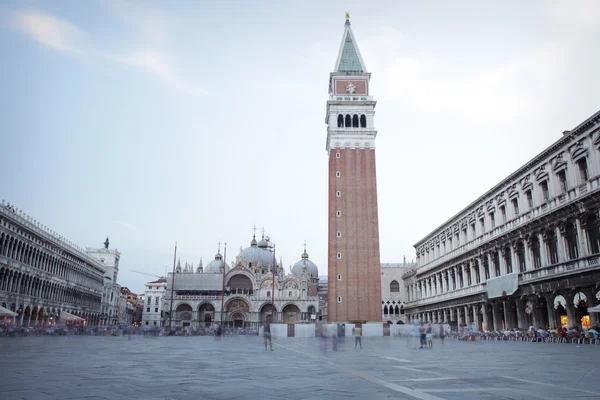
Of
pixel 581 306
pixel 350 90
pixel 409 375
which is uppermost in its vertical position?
pixel 350 90

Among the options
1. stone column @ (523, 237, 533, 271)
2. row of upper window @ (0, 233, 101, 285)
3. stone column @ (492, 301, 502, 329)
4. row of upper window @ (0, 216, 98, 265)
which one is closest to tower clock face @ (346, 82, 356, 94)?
stone column @ (492, 301, 502, 329)

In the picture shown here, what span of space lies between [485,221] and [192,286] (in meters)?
55.9

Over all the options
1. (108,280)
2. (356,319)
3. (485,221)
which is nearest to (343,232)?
(356,319)

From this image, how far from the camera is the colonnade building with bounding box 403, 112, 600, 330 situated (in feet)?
86.3

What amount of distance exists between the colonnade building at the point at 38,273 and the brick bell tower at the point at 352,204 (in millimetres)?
27975

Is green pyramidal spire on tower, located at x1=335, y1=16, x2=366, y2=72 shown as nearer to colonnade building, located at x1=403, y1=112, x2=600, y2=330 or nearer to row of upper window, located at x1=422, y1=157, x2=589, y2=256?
colonnade building, located at x1=403, y1=112, x2=600, y2=330

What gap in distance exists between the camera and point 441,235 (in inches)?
2018

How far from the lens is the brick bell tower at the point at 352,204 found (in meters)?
52.2

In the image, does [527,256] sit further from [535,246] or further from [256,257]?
[256,257]

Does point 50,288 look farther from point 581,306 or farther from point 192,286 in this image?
point 581,306

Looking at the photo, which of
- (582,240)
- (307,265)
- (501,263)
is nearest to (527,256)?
(501,263)

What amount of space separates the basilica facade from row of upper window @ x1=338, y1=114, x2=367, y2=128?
27.0 meters

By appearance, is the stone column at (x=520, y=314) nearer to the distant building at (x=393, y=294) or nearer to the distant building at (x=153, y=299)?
the distant building at (x=393, y=294)

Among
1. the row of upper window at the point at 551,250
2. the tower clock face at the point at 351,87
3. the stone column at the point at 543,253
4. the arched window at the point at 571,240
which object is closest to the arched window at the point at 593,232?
the row of upper window at the point at 551,250
